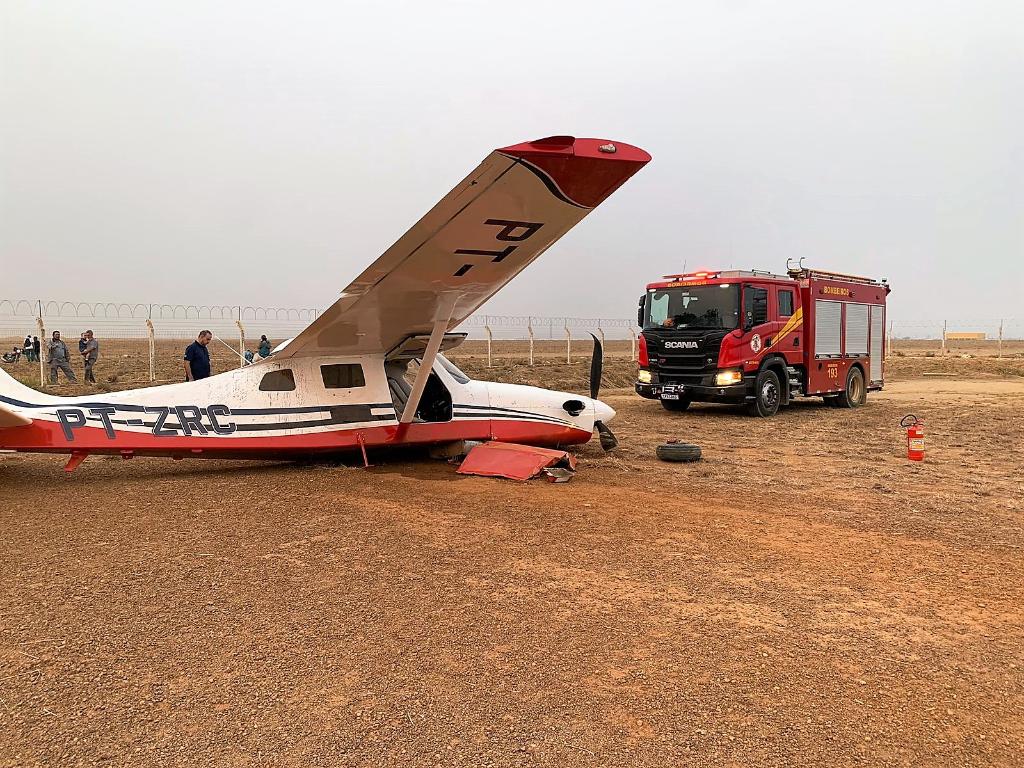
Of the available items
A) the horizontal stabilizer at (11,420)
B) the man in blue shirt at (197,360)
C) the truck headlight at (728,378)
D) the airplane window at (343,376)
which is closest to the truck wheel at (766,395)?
the truck headlight at (728,378)

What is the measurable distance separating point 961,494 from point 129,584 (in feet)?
26.9

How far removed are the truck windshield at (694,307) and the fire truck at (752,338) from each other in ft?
0.07

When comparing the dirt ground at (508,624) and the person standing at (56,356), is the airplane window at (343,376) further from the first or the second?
the person standing at (56,356)

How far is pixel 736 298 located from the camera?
1444 centimetres

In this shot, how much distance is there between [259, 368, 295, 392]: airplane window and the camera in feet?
26.2

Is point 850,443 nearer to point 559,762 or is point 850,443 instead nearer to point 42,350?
point 559,762

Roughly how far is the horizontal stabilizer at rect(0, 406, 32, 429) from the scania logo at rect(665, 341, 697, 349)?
12.2 metres

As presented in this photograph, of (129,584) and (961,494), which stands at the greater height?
(129,584)

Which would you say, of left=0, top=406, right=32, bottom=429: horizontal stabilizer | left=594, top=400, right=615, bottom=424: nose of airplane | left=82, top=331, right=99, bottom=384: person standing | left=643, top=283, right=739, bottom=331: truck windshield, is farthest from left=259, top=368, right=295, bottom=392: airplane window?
left=82, top=331, right=99, bottom=384: person standing

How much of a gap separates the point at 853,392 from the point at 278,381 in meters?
15.5

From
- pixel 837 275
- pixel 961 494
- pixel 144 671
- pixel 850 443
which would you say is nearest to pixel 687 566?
pixel 144 671

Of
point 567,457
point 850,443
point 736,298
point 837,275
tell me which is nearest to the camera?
point 567,457

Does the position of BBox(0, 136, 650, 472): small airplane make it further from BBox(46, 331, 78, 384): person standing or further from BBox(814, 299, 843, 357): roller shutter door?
BBox(46, 331, 78, 384): person standing

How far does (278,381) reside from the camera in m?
8.05
